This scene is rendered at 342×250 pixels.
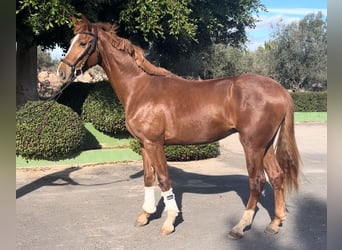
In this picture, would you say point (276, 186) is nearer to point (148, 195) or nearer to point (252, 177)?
point (252, 177)

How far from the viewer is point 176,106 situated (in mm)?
4195

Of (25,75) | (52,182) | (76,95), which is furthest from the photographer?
(76,95)

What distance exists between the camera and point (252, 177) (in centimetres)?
405

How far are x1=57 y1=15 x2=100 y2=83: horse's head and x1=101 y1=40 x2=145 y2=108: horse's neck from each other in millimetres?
179

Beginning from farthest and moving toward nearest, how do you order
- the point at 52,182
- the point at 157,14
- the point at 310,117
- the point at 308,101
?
the point at 308,101
the point at 310,117
the point at 157,14
the point at 52,182

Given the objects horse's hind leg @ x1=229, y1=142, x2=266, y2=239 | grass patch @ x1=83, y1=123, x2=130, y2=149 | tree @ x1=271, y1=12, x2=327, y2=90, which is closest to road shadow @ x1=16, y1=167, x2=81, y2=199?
grass patch @ x1=83, y1=123, x2=130, y2=149

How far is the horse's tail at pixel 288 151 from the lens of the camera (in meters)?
4.17

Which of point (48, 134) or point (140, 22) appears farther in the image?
point (140, 22)

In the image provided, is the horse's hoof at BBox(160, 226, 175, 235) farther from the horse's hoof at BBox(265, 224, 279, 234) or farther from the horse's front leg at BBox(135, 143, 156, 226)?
the horse's hoof at BBox(265, 224, 279, 234)

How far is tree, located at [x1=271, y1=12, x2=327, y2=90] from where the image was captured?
26.1 m

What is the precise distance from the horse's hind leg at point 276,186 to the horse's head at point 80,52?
238 cm

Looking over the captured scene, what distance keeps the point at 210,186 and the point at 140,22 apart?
4052mm

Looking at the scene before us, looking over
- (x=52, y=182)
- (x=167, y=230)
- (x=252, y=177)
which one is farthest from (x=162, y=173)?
(x=52, y=182)

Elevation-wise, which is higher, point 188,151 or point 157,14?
point 157,14
